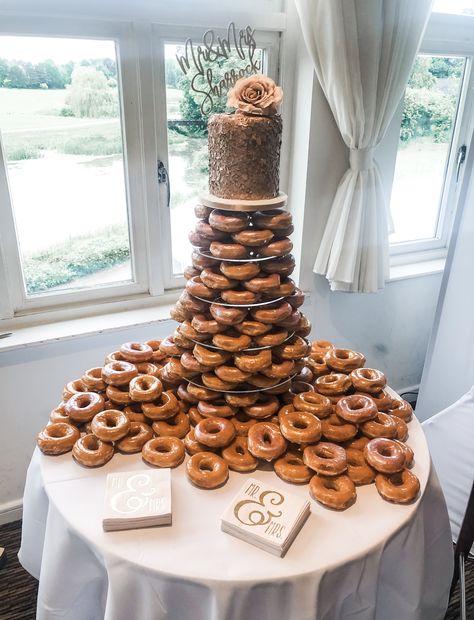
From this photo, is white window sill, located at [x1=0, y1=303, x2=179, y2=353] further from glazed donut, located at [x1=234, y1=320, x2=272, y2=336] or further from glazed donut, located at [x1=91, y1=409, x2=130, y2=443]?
glazed donut, located at [x1=234, y1=320, x2=272, y2=336]

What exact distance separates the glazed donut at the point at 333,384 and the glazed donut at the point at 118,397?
0.54m

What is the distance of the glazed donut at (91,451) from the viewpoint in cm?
120

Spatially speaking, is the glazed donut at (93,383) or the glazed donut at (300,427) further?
the glazed donut at (93,383)

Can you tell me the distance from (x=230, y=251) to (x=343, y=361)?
541 mm

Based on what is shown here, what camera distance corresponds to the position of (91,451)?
1216 mm

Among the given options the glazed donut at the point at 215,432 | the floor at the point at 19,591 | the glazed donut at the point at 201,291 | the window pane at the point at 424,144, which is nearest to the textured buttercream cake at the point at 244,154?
the glazed donut at the point at 201,291

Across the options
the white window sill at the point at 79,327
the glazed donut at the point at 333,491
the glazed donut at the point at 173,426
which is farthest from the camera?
the white window sill at the point at 79,327

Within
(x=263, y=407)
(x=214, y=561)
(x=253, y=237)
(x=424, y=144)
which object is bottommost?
(x=214, y=561)

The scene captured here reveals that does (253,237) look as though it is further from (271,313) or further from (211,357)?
(211,357)

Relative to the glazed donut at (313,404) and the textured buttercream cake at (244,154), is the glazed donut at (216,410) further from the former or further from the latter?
the textured buttercream cake at (244,154)

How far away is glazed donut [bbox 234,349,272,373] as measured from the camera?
4.10 feet

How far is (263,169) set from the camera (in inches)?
48.1

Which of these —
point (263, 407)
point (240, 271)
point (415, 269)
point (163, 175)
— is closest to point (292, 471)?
point (263, 407)

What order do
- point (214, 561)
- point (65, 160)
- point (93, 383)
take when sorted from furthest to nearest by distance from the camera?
point (65, 160)
point (93, 383)
point (214, 561)
